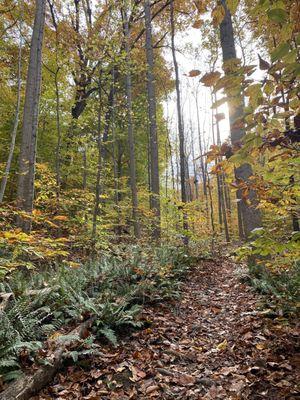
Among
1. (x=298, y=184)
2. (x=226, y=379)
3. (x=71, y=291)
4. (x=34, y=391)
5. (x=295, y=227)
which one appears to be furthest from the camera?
(x=295, y=227)

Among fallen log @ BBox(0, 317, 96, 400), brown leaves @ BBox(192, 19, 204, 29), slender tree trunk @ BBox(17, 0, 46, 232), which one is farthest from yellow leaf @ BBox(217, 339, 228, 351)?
slender tree trunk @ BBox(17, 0, 46, 232)

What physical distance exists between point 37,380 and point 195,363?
6.32ft

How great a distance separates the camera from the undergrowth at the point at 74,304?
321 centimetres

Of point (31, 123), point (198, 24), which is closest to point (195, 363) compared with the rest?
point (198, 24)

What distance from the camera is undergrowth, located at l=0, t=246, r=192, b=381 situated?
321cm

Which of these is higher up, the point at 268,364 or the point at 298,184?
the point at 298,184

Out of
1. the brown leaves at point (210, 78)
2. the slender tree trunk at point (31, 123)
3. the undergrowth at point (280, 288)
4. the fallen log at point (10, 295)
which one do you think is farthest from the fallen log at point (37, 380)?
the slender tree trunk at point (31, 123)

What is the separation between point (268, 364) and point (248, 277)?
13.4ft

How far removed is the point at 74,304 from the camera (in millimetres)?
4551

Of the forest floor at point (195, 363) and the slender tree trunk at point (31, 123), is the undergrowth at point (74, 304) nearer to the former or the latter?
the forest floor at point (195, 363)

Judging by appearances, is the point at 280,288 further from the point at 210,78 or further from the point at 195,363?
the point at 210,78

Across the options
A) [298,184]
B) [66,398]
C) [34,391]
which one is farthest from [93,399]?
[298,184]

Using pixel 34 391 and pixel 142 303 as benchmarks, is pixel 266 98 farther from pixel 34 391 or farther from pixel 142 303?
pixel 142 303

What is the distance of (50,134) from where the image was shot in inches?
489
